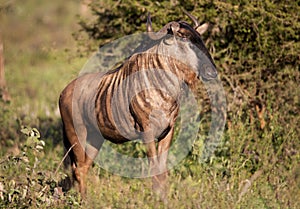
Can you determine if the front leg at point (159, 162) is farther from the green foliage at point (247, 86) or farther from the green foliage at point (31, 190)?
the green foliage at point (31, 190)

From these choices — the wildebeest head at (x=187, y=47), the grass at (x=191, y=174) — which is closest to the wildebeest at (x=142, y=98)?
the wildebeest head at (x=187, y=47)

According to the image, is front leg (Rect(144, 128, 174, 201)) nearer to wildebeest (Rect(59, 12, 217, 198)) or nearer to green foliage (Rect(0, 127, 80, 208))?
wildebeest (Rect(59, 12, 217, 198))

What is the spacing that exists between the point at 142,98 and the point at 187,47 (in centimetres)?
64

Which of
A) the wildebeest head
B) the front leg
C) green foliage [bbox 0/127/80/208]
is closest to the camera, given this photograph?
green foliage [bbox 0/127/80/208]

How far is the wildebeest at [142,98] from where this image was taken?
5824mm

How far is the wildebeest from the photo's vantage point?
19.1 feet

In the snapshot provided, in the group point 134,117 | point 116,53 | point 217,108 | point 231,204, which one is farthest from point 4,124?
point 231,204

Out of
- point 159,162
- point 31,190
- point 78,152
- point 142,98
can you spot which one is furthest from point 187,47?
point 31,190

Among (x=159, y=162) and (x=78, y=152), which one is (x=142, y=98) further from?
(x=78, y=152)

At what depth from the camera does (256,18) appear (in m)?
7.80

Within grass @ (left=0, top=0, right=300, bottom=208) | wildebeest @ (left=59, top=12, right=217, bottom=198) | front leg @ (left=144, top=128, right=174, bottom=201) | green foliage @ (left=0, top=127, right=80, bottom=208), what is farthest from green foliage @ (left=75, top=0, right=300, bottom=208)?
green foliage @ (left=0, top=127, right=80, bottom=208)

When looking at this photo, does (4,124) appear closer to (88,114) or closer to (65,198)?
(88,114)

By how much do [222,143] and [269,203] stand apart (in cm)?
153

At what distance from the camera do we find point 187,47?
5797 mm
